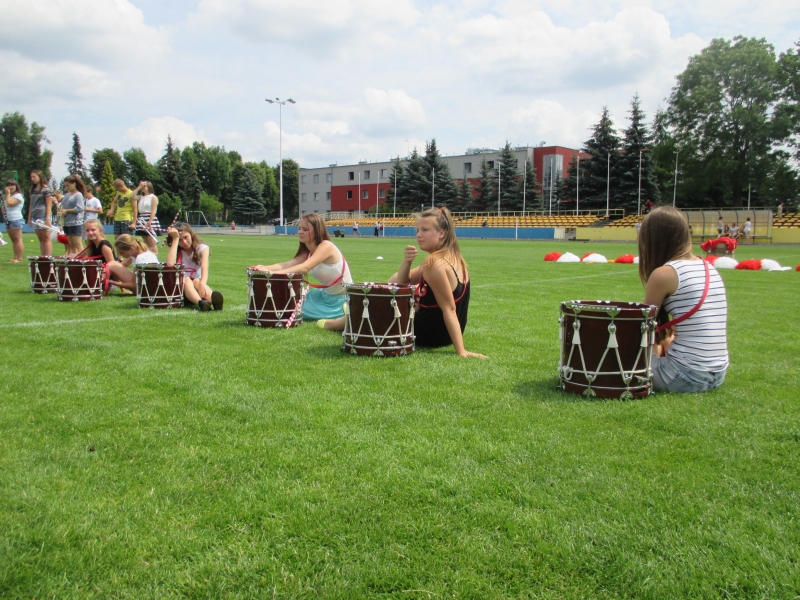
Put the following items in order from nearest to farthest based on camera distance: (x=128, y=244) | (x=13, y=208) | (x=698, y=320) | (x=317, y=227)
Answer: (x=698, y=320), (x=317, y=227), (x=128, y=244), (x=13, y=208)

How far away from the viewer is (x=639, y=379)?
4.43m

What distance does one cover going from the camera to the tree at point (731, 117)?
53531mm

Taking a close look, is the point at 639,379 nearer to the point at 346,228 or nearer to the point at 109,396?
the point at 109,396

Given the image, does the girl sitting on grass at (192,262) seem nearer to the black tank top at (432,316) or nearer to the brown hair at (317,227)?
the brown hair at (317,227)

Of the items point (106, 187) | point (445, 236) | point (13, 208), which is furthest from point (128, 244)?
point (106, 187)

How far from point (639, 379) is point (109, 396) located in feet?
12.4

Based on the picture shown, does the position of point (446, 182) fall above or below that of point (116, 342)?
above

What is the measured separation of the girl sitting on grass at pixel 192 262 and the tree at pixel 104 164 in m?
99.8

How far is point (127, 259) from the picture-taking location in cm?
1077

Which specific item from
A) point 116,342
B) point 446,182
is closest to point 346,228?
point 446,182

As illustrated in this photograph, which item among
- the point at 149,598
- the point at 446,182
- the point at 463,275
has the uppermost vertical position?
the point at 446,182

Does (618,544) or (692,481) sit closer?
(618,544)

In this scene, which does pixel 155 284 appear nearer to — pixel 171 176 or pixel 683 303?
pixel 683 303

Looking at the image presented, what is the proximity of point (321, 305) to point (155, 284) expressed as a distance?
2602 millimetres
